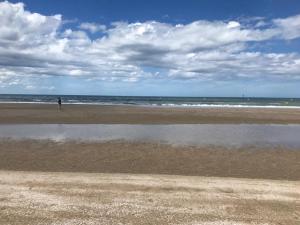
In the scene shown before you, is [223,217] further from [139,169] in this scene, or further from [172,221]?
[139,169]

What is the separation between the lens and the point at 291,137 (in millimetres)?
21844

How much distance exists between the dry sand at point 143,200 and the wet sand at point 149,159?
2.27m

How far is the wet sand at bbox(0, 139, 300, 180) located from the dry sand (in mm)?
2272

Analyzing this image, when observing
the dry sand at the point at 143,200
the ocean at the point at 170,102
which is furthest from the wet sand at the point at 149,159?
the ocean at the point at 170,102

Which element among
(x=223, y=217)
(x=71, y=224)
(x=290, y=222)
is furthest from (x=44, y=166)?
(x=290, y=222)

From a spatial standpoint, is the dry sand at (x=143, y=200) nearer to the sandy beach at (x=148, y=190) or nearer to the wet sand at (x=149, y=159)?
the sandy beach at (x=148, y=190)

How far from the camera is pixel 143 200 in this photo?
25.7 feet

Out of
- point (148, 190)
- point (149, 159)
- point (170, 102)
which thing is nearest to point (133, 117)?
point (149, 159)

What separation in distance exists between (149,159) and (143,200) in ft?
21.0

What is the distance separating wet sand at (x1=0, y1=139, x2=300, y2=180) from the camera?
486 inches

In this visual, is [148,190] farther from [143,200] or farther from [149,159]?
[149,159]

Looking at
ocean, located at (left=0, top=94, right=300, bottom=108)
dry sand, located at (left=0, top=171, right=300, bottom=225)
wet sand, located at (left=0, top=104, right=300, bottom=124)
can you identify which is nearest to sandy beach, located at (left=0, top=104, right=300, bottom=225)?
dry sand, located at (left=0, top=171, right=300, bottom=225)

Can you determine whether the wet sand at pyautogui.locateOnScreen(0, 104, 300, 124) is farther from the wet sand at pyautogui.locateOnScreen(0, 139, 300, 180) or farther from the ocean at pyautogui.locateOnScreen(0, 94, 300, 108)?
the ocean at pyautogui.locateOnScreen(0, 94, 300, 108)

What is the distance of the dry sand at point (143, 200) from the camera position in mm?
6777
